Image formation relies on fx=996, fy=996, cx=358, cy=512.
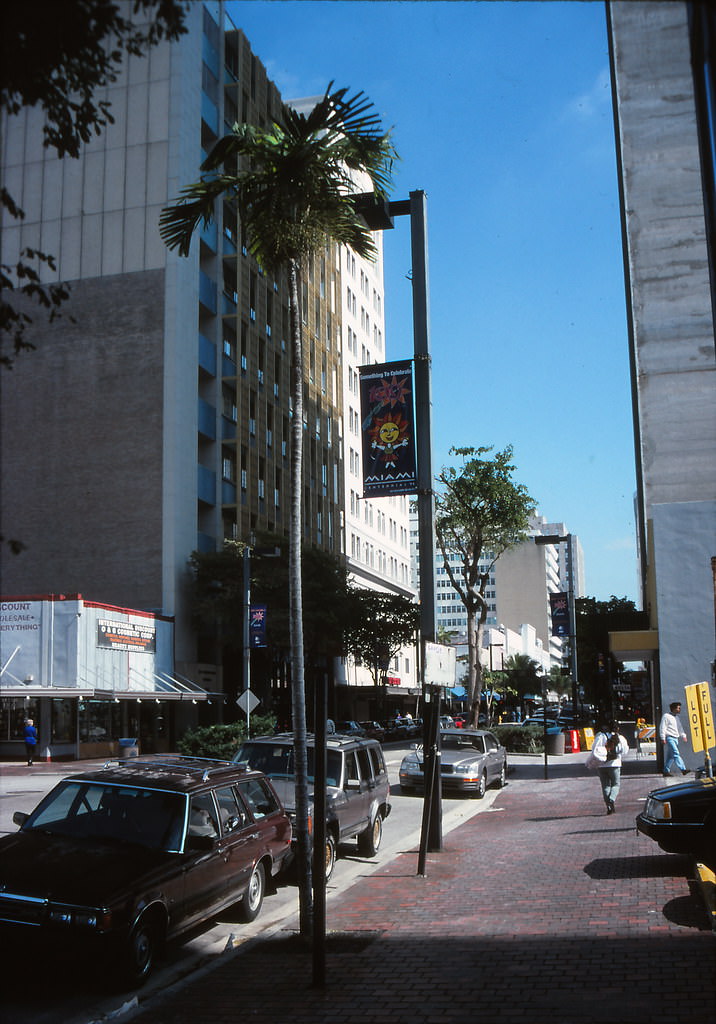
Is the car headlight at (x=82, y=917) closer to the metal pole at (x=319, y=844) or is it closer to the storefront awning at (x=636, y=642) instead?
the metal pole at (x=319, y=844)

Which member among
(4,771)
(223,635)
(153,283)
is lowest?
(4,771)

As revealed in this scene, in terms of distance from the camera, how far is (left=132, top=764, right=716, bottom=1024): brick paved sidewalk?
22.4 feet

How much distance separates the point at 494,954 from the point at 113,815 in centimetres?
358

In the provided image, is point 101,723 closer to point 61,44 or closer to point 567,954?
point 567,954

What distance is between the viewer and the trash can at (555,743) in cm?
3704

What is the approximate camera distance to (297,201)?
9789mm

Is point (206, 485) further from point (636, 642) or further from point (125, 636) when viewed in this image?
point (636, 642)

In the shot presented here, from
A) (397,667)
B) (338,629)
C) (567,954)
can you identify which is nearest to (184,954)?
(567,954)

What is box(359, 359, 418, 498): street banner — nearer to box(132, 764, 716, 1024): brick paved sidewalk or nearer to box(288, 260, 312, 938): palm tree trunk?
A: box(288, 260, 312, 938): palm tree trunk

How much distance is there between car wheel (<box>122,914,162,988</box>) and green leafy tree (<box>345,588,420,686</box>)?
47410 millimetres

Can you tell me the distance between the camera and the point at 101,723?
128 ft

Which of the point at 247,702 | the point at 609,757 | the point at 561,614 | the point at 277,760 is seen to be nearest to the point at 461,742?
the point at 609,757

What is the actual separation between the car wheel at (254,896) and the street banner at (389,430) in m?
5.64

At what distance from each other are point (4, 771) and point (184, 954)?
82.8ft
